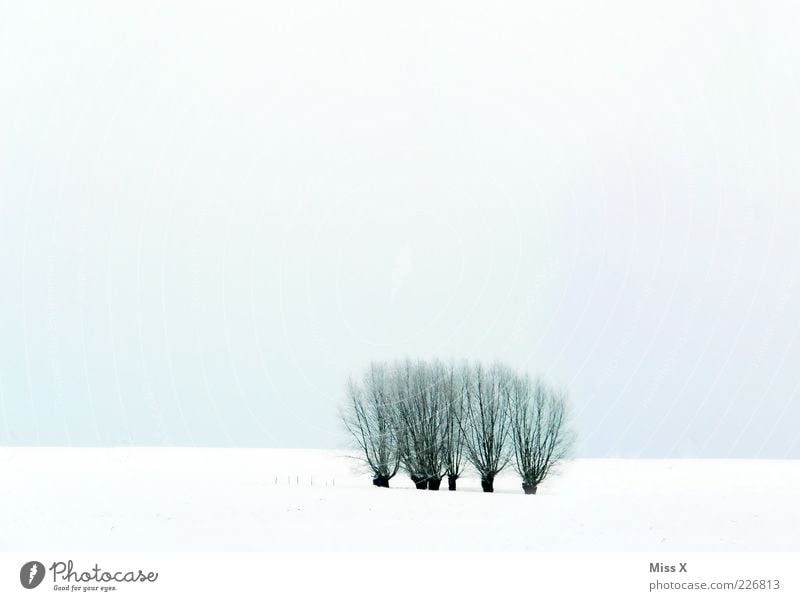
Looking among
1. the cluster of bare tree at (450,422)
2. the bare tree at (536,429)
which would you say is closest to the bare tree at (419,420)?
the cluster of bare tree at (450,422)

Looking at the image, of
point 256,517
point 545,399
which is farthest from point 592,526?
point 545,399

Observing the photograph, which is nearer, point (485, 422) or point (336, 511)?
point (336, 511)

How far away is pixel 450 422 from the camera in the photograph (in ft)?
130

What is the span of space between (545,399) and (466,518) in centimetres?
1482

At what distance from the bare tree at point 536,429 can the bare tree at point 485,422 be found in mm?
531

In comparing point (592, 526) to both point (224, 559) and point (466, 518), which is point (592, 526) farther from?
point (224, 559)

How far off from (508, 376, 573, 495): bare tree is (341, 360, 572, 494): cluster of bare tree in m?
0.05

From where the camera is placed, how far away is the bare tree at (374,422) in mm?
39750

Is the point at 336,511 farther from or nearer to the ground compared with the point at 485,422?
nearer to the ground

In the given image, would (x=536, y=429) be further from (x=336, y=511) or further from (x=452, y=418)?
(x=336, y=511)

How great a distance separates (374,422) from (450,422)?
3791 millimetres

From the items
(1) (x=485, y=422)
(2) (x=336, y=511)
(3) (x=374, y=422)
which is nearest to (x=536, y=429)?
(1) (x=485, y=422)

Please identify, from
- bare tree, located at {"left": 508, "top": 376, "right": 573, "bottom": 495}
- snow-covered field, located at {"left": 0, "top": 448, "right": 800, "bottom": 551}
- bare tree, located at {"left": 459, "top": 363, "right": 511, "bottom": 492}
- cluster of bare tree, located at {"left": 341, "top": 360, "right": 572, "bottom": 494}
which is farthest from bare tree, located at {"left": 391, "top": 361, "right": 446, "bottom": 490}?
bare tree, located at {"left": 508, "top": 376, "right": 573, "bottom": 495}

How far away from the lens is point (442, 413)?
39844 mm
